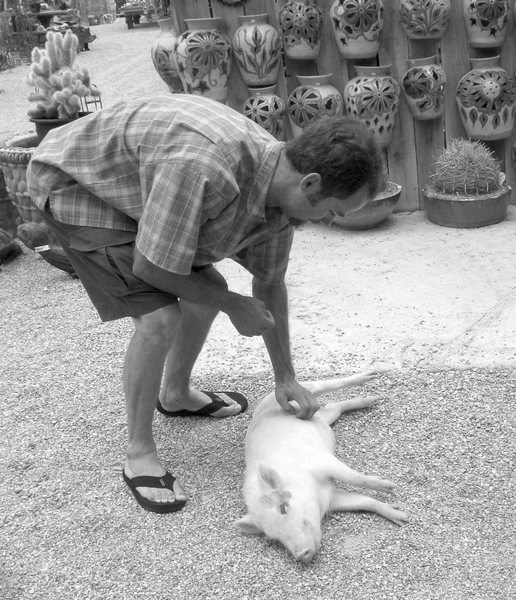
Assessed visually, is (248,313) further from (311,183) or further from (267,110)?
(267,110)

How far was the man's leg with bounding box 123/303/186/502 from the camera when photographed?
231cm

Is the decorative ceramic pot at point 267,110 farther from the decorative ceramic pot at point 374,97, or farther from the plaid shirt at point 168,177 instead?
the plaid shirt at point 168,177

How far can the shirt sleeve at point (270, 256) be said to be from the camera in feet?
7.80

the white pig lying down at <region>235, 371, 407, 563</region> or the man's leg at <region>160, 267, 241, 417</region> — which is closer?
the white pig lying down at <region>235, 371, 407, 563</region>

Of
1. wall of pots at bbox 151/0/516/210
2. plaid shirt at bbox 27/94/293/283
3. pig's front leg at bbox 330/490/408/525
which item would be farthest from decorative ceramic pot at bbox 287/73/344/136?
pig's front leg at bbox 330/490/408/525

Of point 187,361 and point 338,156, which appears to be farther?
point 187,361

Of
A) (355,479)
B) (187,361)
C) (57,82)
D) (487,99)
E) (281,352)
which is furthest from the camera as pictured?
(57,82)

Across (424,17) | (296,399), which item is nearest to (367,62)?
(424,17)

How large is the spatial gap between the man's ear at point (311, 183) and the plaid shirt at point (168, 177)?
0.38 feet

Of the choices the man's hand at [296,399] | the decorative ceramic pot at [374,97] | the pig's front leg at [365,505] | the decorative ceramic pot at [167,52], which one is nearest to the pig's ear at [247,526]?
the pig's front leg at [365,505]

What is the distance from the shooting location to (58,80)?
462 cm

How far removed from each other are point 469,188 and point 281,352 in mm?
2519

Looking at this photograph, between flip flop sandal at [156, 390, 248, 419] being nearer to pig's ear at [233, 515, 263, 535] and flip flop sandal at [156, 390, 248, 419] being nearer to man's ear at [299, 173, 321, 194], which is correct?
pig's ear at [233, 515, 263, 535]

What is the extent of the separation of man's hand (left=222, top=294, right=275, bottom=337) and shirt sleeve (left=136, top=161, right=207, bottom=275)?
0.21 metres
